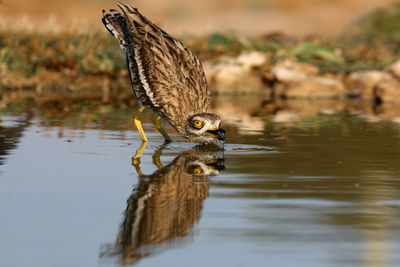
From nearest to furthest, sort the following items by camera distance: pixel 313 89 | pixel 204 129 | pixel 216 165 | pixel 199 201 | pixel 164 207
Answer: pixel 164 207 → pixel 199 201 → pixel 216 165 → pixel 204 129 → pixel 313 89

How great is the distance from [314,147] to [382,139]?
1712 millimetres

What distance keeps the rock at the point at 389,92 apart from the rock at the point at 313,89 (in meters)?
1.60

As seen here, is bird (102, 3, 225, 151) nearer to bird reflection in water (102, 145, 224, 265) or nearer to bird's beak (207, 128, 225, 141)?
bird's beak (207, 128, 225, 141)

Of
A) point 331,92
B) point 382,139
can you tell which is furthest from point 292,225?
point 331,92

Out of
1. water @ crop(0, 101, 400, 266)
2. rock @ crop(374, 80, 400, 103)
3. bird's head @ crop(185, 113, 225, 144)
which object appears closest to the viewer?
water @ crop(0, 101, 400, 266)

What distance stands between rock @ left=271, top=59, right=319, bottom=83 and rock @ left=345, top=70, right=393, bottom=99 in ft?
4.10

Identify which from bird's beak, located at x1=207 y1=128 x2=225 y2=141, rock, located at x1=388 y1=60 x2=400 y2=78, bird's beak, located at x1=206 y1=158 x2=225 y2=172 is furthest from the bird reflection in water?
rock, located at x1=388 y1=60 x2=400 y2=78

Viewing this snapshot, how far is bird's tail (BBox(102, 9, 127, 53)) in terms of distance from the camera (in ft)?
47.4

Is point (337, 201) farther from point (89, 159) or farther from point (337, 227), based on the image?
point (89, 159)

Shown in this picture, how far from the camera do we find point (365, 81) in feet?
82.4

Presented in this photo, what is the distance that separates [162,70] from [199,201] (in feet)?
17.6

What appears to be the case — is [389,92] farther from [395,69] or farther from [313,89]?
[313,89]

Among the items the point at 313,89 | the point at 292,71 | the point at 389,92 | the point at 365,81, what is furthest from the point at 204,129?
the point at 365,81

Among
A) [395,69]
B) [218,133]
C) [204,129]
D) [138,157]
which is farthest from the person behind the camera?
[395,69]
